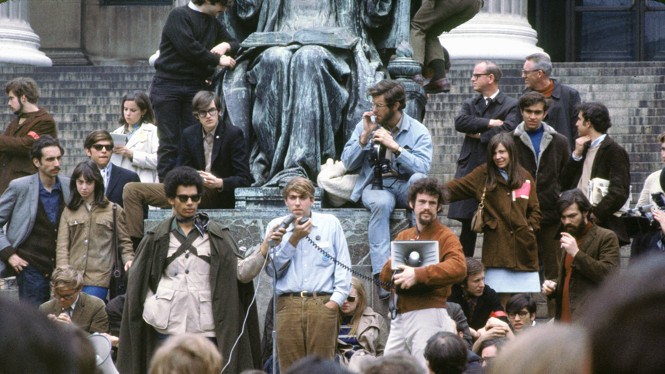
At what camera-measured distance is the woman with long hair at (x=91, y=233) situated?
11.0 metres

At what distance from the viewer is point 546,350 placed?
2.46m

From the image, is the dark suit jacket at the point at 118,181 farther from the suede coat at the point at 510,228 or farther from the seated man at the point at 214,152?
the suede coat at the point at 510,228

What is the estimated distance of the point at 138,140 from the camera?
Result: 1302 cm

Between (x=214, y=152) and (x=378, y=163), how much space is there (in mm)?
1115

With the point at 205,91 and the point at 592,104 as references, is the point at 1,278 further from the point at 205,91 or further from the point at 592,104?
the point at 592,104

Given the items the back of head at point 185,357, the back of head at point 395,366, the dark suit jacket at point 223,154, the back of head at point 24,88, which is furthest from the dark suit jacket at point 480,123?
the back of head at point 395,366

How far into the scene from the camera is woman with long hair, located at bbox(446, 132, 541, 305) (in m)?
10.9

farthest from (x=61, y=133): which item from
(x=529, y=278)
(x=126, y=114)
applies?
(x=529, y=278)

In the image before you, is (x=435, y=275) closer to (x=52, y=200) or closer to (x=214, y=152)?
(x=214, y=152)

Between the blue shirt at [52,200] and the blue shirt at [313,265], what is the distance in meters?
2.55

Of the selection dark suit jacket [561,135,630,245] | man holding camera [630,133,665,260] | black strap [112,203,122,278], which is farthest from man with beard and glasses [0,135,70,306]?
man holding camera [630,133,665,260]

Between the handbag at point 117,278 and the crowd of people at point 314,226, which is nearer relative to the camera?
the crowd of people at point 314,226

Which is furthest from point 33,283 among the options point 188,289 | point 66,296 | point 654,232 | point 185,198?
point 654,232

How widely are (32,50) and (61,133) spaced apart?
7.50 m
